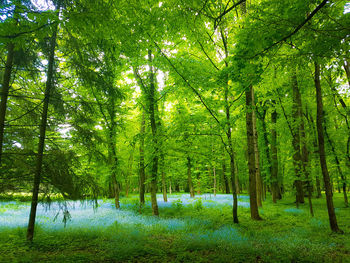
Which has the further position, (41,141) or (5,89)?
(41,141)

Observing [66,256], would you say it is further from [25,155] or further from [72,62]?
[72,62]

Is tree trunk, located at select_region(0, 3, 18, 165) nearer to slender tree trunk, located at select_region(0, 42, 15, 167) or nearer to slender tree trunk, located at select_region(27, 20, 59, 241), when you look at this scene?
slender tree trunk, located at select_region(0, 42, 15, 167)

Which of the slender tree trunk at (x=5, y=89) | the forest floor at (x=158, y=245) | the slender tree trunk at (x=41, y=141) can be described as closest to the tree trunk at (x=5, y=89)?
the slender tree trunk at (x=5, y=89)

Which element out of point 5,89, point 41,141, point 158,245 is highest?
point 5,89

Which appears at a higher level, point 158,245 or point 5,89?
point 5,89

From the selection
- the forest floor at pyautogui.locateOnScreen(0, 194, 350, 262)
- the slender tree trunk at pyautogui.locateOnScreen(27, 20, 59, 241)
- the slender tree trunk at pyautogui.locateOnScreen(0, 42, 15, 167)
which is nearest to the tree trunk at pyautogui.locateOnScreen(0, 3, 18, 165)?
the slender tree trunk at pyautogui.locateOnScreen(0, 42, 15, 167)

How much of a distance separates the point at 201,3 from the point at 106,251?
671 centimetres

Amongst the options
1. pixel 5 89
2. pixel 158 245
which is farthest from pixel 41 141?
pixel 158 245

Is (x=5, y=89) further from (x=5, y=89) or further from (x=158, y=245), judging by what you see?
A: (x=158, y=245)

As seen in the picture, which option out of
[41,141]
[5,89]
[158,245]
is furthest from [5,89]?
[158,245]

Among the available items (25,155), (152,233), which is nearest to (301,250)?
(152,233)

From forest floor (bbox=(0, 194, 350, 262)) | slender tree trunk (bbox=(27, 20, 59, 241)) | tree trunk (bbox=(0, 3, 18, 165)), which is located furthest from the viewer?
slender tree trunk (bbox=(27, 20, 59, 241))

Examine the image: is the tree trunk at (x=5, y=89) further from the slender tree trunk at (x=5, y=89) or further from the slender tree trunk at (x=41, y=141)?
the slender tree trunk at (x=41, y=141)

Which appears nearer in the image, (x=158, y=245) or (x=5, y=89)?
(x=5, y=89)
